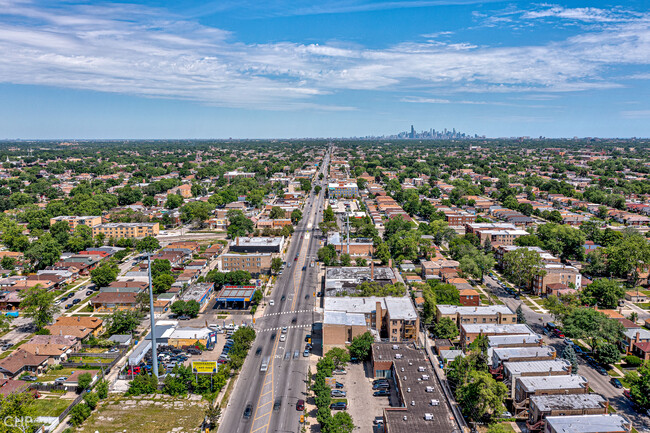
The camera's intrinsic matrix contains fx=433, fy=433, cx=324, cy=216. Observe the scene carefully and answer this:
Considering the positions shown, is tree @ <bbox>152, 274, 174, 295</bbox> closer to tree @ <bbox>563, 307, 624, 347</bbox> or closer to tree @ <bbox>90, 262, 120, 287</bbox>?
tree @ <bbox>90, 262, 120, 287</bbox>

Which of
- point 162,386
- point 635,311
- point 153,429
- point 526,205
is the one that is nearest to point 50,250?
point 162,386

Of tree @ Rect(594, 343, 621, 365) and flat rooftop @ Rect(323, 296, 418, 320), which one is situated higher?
flat rooftop @ Rect(323, 296, 418, 320)

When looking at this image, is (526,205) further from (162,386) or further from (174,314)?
(162,386)

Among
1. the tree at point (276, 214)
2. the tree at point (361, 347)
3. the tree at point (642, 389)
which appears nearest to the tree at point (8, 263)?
the tree at point (276, 214)

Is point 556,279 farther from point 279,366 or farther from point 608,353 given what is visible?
point 279,366

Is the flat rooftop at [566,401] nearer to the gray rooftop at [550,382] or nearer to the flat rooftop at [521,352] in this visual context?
the gray rooftop at [550,382]

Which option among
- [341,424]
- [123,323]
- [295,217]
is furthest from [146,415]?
[295,217]

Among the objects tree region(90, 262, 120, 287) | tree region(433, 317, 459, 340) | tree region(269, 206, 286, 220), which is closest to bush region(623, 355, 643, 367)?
tree region(433, 317, 459, 340)
